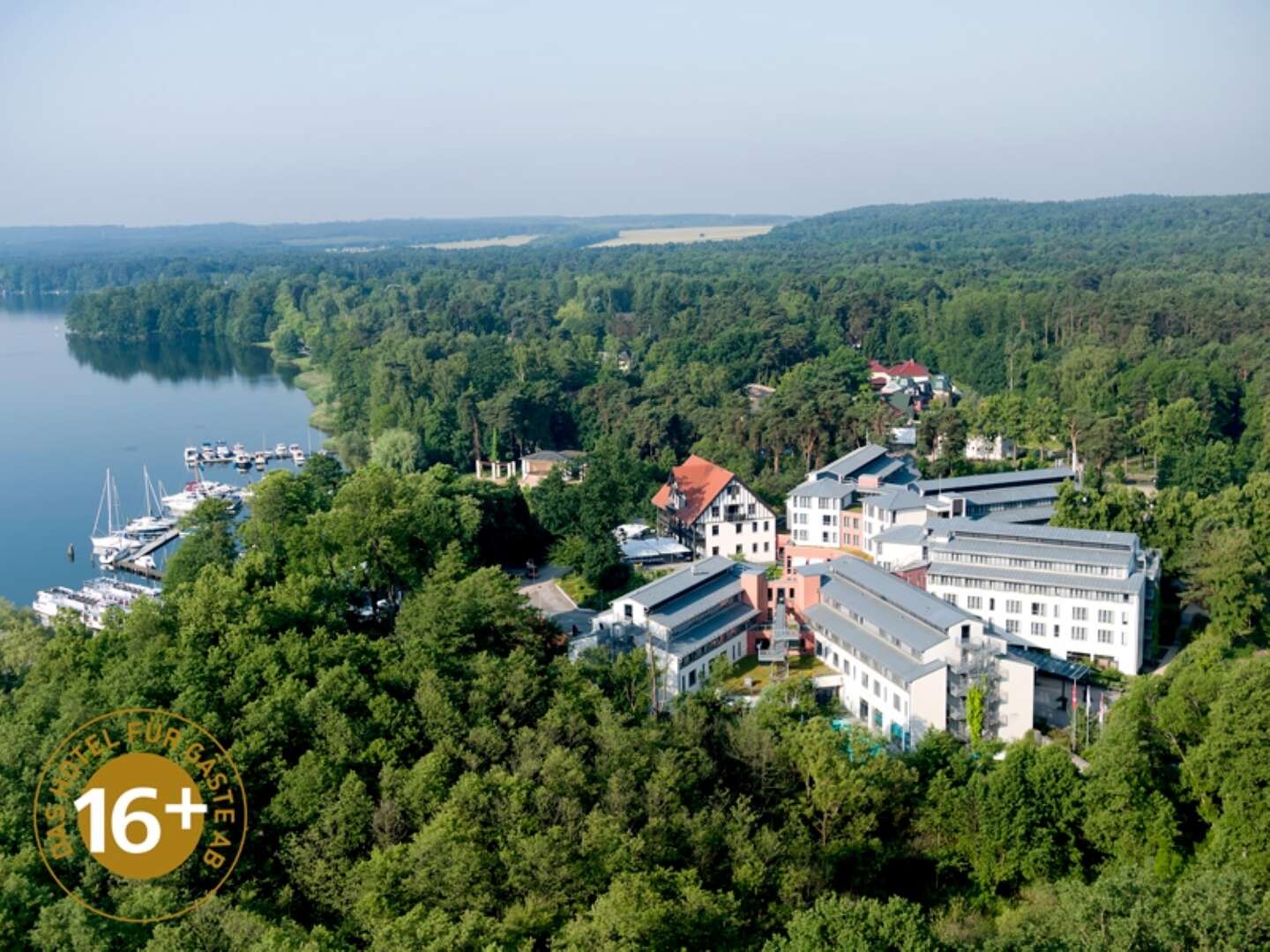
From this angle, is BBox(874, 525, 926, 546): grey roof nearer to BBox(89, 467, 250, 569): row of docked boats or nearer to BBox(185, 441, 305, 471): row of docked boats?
BBox(89, 467, 250, 569): row of docked boats

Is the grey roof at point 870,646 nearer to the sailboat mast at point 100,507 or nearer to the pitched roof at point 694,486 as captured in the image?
the pitched roof at point 694,486

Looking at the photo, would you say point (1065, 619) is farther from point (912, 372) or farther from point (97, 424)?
point (97, 424)

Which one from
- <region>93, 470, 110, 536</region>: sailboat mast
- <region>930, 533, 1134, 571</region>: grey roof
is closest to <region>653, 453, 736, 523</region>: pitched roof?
<region>930, 533, 1134, 571</region>: grey roof

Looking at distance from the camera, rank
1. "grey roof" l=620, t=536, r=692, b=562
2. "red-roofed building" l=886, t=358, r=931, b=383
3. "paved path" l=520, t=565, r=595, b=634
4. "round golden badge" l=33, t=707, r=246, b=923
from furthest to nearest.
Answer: "red-roofed building" l=886, t=358, r=931, b=383 < "grey roof" l=620, t=536, r=692, b=562 < "paved path" l=520, t=565, r=595, b=634 < "round golden badge" l=33, t=707, r=246, b=923

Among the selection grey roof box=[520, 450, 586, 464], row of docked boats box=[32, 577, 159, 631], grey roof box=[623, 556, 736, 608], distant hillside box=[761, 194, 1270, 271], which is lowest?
row of docked boats box=[32, 577, 159, 631]

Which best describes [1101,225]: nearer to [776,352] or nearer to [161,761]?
[776,352]

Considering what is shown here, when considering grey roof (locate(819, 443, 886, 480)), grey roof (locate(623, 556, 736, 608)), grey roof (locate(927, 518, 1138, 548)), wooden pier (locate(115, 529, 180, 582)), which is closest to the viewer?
grey roof (locate(623, 556, 736, 608))

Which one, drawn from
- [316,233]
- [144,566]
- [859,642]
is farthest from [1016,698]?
[316,233]
